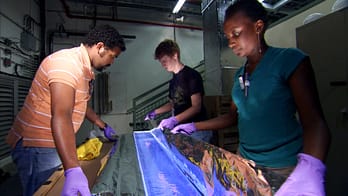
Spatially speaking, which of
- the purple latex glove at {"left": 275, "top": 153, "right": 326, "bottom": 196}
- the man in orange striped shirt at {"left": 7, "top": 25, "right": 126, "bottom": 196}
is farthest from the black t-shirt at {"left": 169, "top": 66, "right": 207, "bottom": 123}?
the purple latex glove at {"left": 275, "top": 153, "right": 326, "bottom": 196}

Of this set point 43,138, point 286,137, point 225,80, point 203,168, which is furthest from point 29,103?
point 225,80

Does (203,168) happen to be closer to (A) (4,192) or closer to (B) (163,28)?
(A) (4,192)

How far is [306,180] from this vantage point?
1.72 feet

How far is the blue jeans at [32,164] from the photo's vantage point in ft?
3.21

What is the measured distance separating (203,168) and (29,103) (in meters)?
0.84

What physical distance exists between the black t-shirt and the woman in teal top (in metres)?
0.69

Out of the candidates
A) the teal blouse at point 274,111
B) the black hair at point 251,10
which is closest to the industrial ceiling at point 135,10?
the black hair at point 251,10

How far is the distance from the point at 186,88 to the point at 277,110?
96 centimetres

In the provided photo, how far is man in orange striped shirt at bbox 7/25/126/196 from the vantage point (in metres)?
0.73

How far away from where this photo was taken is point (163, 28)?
189 inches

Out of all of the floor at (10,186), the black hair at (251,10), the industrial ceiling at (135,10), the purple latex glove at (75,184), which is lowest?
the floor at (10,186)

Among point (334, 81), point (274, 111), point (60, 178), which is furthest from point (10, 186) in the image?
point (334, 81)

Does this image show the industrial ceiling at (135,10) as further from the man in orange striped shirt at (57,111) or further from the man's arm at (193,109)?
the man in orange striped shirt at (57,111)

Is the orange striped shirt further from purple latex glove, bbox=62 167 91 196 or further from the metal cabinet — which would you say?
the metal cabinet
